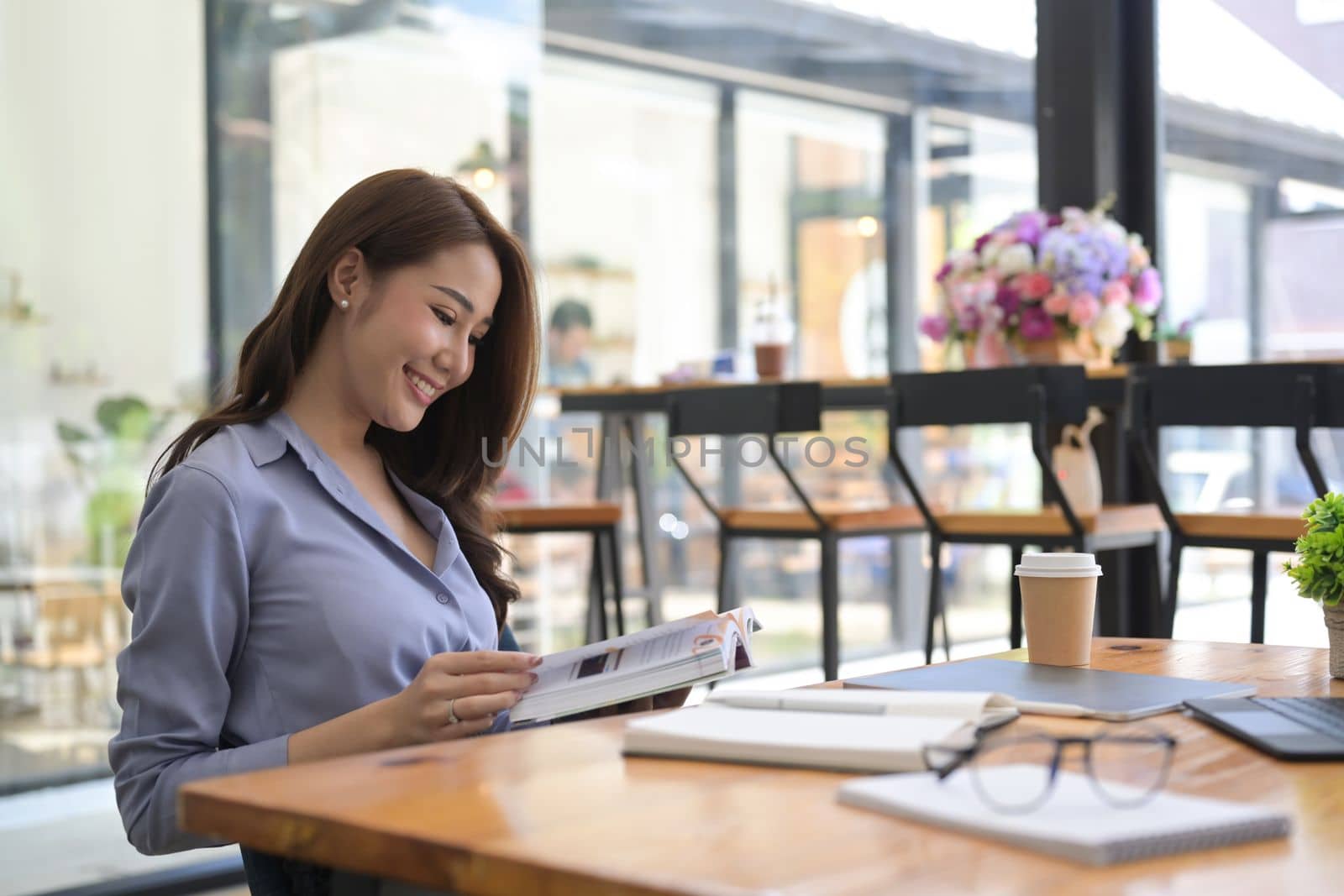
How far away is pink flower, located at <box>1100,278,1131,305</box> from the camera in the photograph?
3.80 m

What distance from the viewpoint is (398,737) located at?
4.07 ft

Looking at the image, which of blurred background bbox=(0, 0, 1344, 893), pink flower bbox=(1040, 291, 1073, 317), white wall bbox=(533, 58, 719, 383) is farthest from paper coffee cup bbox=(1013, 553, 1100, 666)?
white wall bbox=(533, 58, 719, 383)

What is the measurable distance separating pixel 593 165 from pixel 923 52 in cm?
138

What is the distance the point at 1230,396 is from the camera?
330 cm

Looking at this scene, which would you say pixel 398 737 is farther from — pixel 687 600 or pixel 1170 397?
pixel 687 600

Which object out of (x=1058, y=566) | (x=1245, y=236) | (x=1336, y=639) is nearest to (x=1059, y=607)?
(x=1058, y=566)

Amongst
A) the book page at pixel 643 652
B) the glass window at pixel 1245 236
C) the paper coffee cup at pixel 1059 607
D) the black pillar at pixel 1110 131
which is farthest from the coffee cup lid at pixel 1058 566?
the black pillar at pixel 1110 131

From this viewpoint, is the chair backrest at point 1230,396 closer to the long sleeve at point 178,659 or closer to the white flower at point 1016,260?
the white flower at point 1016,260

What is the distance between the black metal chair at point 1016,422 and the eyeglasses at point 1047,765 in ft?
7.82

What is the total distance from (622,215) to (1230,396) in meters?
2.57

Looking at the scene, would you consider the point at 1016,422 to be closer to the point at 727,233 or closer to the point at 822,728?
the point at 727,233

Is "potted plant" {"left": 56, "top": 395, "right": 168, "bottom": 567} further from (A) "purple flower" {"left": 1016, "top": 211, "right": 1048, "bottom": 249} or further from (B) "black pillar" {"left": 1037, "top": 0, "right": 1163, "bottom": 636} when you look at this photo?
(B) "black pillar" {"left": 1037, "top": 0, "right": 1163, "bottom": 636}

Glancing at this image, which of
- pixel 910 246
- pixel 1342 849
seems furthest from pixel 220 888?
pixel 910 246

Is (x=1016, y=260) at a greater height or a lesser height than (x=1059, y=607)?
greater
